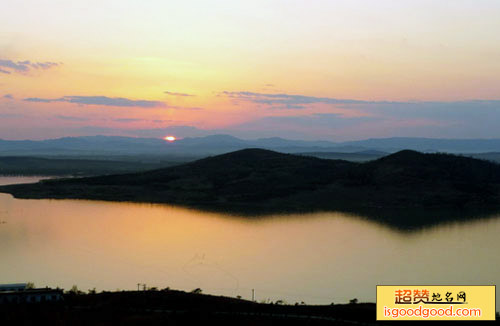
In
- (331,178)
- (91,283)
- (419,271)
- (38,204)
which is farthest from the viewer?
(331,178)

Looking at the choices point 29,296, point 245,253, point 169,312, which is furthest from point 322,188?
point 29,296

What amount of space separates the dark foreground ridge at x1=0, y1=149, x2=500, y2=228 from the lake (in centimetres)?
1407

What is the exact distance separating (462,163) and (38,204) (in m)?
87.7

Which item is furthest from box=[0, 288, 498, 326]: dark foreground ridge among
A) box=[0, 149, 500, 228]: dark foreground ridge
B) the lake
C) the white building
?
box=[0, 149, 500, 228]: dark foreground ridge

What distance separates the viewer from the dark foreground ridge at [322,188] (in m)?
95.1

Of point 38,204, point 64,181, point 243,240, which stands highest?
point 64,181

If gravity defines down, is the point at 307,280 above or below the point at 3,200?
below

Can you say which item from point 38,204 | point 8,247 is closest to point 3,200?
point 38,204

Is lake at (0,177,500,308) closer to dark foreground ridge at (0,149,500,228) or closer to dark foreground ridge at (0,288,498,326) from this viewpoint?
dark foreground ridge at (0,288,498,326)

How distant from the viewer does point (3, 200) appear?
3991 inches

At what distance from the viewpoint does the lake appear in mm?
44219

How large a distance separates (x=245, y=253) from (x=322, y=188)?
58.7 m

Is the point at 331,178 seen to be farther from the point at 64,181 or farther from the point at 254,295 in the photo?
the point at 254,295

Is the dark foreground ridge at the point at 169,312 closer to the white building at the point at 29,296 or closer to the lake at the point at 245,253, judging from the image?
the white building at the point at 29,296
